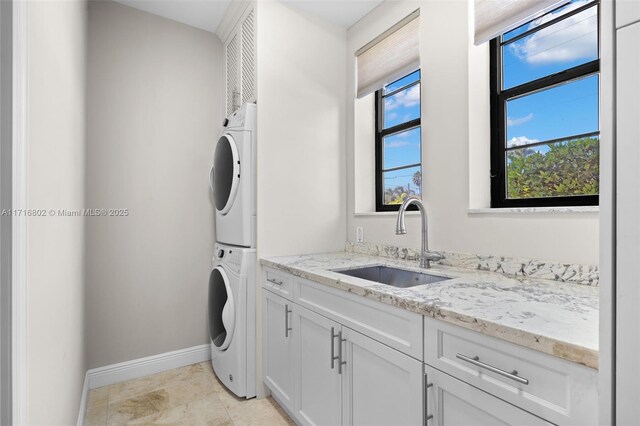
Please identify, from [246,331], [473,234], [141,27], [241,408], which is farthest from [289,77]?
[241,408]

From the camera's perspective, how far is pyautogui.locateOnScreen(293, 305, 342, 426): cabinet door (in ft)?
4.90

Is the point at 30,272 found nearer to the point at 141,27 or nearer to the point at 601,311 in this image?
the point at 601,311

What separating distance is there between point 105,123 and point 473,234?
2.42 meters

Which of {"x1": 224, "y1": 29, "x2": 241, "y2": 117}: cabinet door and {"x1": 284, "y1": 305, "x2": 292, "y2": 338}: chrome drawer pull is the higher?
{"x1": 224, "y1": 29, "x2": 241, "y2": 117}: cabinet door

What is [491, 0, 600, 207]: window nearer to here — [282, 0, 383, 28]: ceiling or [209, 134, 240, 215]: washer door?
[282, 0, 383, 28]: ceiling

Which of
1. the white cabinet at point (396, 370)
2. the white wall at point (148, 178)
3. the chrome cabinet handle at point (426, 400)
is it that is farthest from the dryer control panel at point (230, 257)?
the chrome cabinet handle at point (426, 400)

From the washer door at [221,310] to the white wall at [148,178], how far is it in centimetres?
28

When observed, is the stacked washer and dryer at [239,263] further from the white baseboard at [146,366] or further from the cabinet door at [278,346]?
the white baseboard at [146,366]

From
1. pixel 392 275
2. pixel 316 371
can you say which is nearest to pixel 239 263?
pixel 316 371

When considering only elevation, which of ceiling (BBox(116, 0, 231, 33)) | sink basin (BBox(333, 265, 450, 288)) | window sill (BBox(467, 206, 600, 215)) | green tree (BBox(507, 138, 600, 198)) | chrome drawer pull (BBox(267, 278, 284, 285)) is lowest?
chrome drawer pull (BBox(267, 278, 284, 285))

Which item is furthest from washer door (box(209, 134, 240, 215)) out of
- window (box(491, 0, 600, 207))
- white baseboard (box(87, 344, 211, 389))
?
→ window (box(491, 0, 600, 207))

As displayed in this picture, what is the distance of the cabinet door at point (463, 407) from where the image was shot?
0.84m

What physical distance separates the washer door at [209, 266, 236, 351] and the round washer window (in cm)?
47

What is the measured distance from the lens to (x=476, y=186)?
1729mm
